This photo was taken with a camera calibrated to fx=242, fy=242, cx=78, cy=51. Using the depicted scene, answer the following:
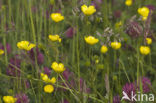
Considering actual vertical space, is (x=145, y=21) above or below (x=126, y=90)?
above

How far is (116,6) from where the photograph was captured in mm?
2088

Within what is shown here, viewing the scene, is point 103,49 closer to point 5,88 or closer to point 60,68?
point 60,68

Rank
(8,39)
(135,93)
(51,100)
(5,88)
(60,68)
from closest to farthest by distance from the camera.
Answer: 1. (60,68)
2. (135,93)
3. (51,100)
4. (5,88)
5. (8,39)

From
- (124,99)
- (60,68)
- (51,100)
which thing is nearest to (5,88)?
(51,100)

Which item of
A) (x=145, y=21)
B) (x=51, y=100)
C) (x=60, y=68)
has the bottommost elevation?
(x=51, y=100)

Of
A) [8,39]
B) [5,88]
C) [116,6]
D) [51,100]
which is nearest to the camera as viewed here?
[51,100]

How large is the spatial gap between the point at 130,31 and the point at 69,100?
38 centimetres

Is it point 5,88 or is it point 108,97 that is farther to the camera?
point 5,88

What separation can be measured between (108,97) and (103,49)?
17 centimetres

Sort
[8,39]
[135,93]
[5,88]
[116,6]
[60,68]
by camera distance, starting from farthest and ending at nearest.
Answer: [116,6]
[8,39]
[5,88]
[135,93]
[60,68]

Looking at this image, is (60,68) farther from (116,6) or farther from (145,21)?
(116,6)

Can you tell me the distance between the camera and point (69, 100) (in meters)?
1.01

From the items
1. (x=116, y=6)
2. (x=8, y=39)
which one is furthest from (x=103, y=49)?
(x=116, y=6)

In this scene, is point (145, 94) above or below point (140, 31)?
below
